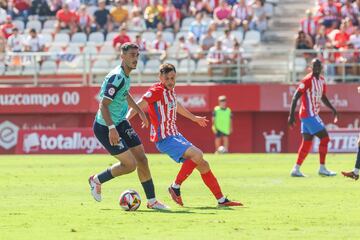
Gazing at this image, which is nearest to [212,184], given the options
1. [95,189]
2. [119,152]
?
[119,152]

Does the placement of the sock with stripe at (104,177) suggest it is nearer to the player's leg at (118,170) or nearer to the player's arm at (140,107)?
the player's leg at (118,170)

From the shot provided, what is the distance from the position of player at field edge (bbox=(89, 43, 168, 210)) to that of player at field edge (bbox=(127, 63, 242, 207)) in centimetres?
31

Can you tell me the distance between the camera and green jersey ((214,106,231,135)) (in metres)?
34.9

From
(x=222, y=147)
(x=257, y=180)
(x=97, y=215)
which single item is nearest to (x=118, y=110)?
(x=97, y=215)

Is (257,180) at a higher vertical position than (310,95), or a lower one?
lower

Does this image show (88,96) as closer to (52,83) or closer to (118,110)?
(52,83)

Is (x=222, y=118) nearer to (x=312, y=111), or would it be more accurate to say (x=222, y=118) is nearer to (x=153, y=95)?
(x=312, y=111)

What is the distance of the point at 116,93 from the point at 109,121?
46 centimetres

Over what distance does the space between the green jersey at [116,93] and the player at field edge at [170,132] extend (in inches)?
16.5

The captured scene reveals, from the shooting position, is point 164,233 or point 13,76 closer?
point 164,233

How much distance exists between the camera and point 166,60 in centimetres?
3553

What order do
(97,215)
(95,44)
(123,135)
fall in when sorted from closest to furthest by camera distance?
(97,215)
(123,135)
(95,44)

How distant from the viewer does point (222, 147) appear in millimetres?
34938

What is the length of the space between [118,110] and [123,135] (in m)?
0.36
